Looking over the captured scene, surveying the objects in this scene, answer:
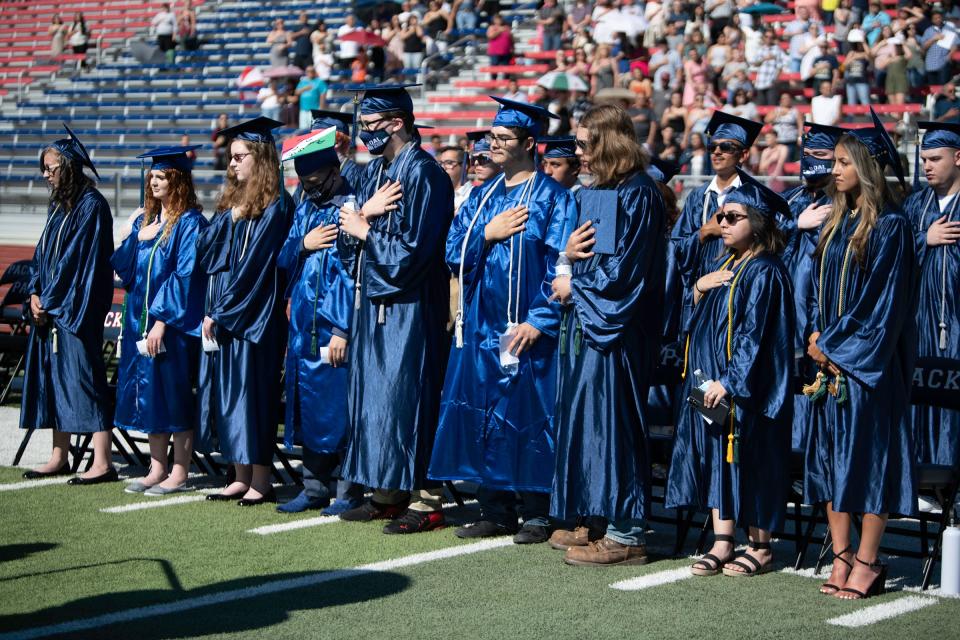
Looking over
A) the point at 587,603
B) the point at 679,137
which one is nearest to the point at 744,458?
the point at 587,603

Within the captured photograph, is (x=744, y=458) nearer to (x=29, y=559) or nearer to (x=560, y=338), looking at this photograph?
(x=560, y=338)

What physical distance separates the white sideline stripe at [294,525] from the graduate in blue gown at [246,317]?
22.2 inches

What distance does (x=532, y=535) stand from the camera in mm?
6738

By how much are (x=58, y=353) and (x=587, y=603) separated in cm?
430

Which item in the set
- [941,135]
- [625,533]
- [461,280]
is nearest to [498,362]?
[461,280]

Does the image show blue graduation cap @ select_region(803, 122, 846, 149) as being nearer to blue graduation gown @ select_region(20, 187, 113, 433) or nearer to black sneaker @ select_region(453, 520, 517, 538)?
black sneaker @ select_region(453, 520, 517, 538)

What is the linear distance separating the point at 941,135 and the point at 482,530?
3283mm

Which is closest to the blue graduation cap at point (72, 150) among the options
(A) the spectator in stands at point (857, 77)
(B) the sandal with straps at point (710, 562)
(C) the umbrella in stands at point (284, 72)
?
(B) the sandal with straps at point (710, 562)

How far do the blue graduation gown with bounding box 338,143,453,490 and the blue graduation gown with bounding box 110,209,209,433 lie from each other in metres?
1.45

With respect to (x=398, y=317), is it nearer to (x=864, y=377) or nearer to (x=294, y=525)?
(x=294, y=525)

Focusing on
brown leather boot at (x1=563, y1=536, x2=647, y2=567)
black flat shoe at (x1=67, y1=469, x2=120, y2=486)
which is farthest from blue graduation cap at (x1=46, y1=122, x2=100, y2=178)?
brown leather boot at (x1=563, y1=536, x2=647, y2=567)

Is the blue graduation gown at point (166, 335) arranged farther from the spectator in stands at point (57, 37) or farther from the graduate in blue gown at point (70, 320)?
the spectator in stands at point (57, 37)

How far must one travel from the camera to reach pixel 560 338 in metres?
6.40

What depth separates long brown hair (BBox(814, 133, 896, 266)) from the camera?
567 cm
